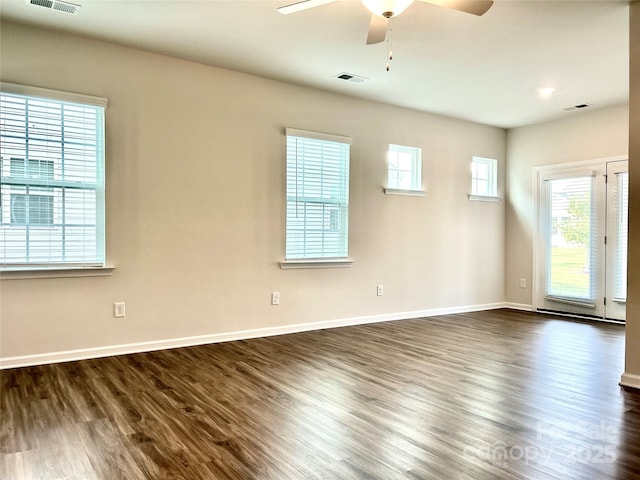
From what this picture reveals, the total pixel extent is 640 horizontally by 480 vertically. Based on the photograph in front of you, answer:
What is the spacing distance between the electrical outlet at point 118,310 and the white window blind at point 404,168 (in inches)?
133

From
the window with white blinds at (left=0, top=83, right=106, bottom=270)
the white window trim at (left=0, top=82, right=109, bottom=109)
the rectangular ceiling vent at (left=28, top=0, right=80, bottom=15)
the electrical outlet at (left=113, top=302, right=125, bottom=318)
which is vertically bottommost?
the electrical outlet at (left=113, top=302, right=125, bottom=318)

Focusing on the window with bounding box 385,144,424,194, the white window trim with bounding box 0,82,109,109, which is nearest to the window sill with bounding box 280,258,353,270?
the window with bounding box 385,144,424,194

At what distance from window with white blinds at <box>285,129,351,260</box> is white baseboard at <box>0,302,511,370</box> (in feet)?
2.55

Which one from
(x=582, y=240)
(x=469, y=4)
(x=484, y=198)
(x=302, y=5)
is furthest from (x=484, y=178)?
(x=302, y=5)

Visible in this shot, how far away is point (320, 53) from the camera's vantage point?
4.11 m

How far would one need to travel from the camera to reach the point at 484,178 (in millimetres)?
6906

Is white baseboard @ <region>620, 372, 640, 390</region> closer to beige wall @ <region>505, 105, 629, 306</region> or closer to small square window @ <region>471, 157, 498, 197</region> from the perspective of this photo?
beige wall @ <region>505, 105, 629, 306</region>

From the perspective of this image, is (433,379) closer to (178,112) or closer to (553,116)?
(178,112)

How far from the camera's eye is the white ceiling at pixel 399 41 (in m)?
3.32

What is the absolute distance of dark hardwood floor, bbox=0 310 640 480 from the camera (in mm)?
2055

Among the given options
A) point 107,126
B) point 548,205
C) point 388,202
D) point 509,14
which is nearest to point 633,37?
point 509,14

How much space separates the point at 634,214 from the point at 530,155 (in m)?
3.76

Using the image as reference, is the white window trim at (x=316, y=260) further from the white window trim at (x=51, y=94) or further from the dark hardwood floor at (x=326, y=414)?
the white window trim at (x=51, y=94)

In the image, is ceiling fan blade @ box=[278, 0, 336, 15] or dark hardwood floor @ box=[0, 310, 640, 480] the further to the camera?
ceiling fan blade @ box=[278, 0, 336, 15]
